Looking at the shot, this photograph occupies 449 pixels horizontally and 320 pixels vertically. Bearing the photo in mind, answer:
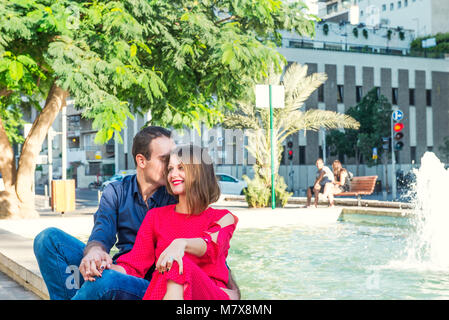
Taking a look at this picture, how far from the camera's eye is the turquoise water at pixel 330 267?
6.32 metres

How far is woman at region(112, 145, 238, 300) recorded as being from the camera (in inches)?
101

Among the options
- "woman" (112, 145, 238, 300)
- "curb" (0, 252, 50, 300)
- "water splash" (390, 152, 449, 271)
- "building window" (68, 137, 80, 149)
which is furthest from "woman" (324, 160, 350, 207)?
"building window" (68, 137, 80, 149)

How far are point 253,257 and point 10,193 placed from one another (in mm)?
7611

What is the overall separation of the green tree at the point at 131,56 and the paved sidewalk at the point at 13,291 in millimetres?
5971

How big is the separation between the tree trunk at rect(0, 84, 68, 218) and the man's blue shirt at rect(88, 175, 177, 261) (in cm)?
1163

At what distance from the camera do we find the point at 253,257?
9.03 m

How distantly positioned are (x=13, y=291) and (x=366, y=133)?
3876cm

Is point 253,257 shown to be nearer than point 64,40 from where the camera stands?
Yes

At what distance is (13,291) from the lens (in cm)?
579

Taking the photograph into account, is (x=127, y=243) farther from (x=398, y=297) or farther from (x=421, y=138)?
(x=421, y=138)

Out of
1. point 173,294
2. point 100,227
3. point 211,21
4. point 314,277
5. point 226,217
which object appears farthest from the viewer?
point 211,21

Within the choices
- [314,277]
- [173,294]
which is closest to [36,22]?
[314,277]

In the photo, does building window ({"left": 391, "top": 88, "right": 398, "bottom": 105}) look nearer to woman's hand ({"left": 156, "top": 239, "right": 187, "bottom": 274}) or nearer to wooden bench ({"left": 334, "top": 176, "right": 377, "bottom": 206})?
wooden bench ({"left": 334, "top": 176, "right": 377, "bottom": 206})

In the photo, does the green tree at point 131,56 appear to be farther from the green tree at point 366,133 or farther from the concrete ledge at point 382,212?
the green tree at point 366,133
